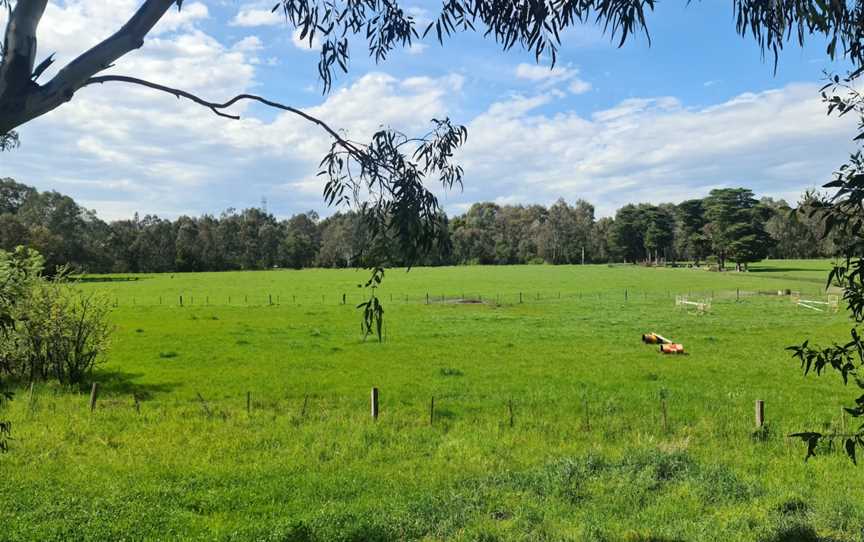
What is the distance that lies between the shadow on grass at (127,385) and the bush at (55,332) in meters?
1.02

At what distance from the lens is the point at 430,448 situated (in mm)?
13695

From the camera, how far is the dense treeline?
111750mm

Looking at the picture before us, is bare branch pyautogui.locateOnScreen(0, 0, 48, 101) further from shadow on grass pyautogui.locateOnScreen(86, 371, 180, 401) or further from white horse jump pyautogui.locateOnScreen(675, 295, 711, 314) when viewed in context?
white horse jump pyautogui.locateOnScreen(675, 295, 711, 314)

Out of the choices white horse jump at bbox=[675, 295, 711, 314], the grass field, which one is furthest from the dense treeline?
the grass field

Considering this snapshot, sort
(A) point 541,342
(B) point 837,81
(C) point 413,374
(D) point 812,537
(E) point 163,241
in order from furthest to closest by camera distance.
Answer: (E) point 163,241, (A) point 541,342, (C) point 413,374, (D) point 812,537, (B) point 837,81

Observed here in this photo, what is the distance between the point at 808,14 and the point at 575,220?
613ft

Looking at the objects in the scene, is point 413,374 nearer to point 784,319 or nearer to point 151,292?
point 784,319

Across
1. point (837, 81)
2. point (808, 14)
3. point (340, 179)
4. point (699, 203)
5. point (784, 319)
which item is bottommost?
point (784, 319)

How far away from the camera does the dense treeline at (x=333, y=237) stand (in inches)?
4400

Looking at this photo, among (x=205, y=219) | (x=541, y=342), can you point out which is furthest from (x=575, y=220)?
(x=541, y=342)

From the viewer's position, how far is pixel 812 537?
27.4ft

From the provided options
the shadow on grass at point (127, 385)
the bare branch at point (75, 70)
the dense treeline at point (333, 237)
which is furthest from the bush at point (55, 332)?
the dense treeline at point (333, 237)

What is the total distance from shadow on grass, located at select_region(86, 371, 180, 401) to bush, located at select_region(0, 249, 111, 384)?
102cm

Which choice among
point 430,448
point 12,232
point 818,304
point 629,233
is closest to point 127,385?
point 430,448
